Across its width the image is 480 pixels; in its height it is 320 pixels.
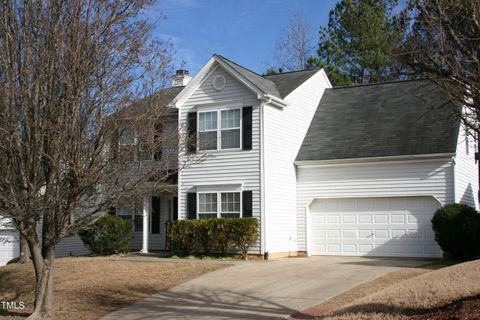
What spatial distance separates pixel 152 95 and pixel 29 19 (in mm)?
2823

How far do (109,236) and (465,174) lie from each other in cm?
1363

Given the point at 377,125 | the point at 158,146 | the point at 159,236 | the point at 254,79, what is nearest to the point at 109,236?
the point at 159,236

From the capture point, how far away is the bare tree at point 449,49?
26.8 ft

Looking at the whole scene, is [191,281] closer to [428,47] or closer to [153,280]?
[153,280]

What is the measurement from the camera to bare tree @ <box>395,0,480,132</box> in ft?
26.8

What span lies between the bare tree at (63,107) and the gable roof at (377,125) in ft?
37.8

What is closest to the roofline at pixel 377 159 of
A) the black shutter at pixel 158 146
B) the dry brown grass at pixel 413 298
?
the dry brown grass at pixel 413 298

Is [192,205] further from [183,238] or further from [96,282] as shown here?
[96,282]

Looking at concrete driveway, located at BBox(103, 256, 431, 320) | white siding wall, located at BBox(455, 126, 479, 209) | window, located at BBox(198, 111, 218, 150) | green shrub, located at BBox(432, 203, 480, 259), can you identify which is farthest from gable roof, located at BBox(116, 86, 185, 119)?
white siding wall, located at BBox(455, 126, 479, 209)

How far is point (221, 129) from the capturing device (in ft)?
70.0

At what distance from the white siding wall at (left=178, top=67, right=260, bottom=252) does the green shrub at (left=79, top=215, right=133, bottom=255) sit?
251cm

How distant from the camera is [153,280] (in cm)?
1581

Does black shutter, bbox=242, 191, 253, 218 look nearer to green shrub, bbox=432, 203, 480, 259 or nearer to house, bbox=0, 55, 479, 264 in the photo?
house, bbox=0, 55, 479, 264

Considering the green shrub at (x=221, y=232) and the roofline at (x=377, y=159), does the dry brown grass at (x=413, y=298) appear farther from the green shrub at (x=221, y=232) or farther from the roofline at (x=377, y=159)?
the green shrub at (x=221, y=232)
